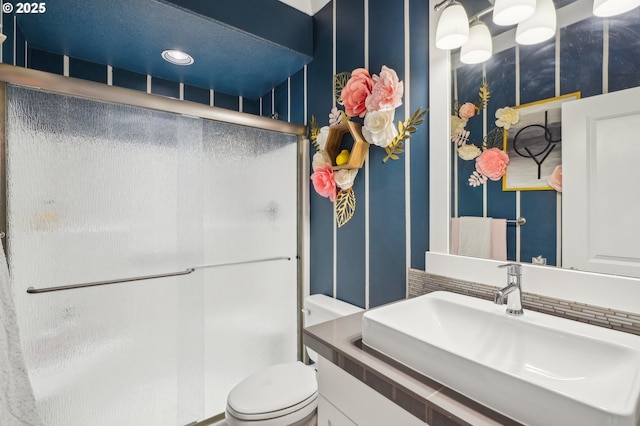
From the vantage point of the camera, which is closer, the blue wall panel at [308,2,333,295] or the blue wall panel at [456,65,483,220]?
the blue wall panel at [456,65,483,220]

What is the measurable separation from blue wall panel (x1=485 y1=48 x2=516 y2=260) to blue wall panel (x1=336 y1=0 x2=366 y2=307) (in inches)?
24.6

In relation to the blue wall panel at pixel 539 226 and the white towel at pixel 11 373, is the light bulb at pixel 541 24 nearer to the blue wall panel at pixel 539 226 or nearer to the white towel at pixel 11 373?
the blue wall panel at pixel 539 226

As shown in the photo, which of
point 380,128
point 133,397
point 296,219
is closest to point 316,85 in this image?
point 380,128

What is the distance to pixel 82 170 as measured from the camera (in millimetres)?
1295

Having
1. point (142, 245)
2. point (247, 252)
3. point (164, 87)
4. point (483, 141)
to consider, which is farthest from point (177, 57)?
point (483, 141)

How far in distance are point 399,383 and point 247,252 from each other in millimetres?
1304

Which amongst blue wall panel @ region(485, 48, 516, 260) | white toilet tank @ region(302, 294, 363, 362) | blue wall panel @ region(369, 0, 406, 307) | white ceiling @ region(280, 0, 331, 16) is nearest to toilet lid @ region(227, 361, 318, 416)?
white toilet tank @ region(302, 294, 363, 362)

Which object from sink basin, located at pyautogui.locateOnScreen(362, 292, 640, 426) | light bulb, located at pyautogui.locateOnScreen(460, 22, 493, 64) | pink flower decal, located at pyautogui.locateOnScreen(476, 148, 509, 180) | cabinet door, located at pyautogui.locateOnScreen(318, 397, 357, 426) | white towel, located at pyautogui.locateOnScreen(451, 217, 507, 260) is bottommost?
cabinet door, located at pyautogui.locateOnScreen(318, 397, 357, 426)

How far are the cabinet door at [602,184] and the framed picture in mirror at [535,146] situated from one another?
0.07 feet

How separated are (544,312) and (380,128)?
2.94 feet

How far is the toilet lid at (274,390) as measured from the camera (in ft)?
3.95

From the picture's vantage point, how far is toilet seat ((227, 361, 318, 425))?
1.19m

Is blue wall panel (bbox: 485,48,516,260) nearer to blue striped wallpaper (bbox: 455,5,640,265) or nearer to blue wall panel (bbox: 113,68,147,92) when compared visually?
blue striped wallpaper (bbox: 455,5,640,265)

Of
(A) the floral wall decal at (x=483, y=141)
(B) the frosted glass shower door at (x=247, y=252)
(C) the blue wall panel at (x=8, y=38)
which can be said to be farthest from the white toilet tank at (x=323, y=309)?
(C) the blue wall panel at (x=8, y=38)
